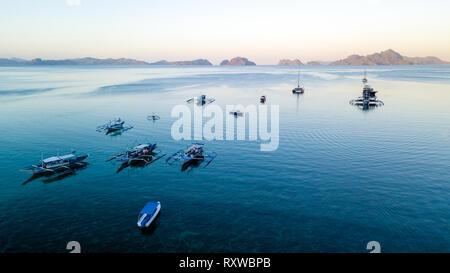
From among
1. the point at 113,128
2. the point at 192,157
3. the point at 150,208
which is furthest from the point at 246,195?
the point at 113,128

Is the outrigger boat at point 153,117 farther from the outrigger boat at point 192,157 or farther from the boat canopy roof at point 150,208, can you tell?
the boat canopy roof at point 150,208

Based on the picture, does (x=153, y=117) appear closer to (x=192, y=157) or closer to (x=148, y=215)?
(x=192, y=157)

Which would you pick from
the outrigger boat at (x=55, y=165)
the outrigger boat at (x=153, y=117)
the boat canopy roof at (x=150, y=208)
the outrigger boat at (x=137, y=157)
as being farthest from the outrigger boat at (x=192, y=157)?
the outrigger boat at (x=153, y=117)

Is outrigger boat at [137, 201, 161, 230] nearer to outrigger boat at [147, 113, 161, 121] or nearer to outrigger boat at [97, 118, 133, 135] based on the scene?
outrigger boat at [97, 118, 133, 135]
